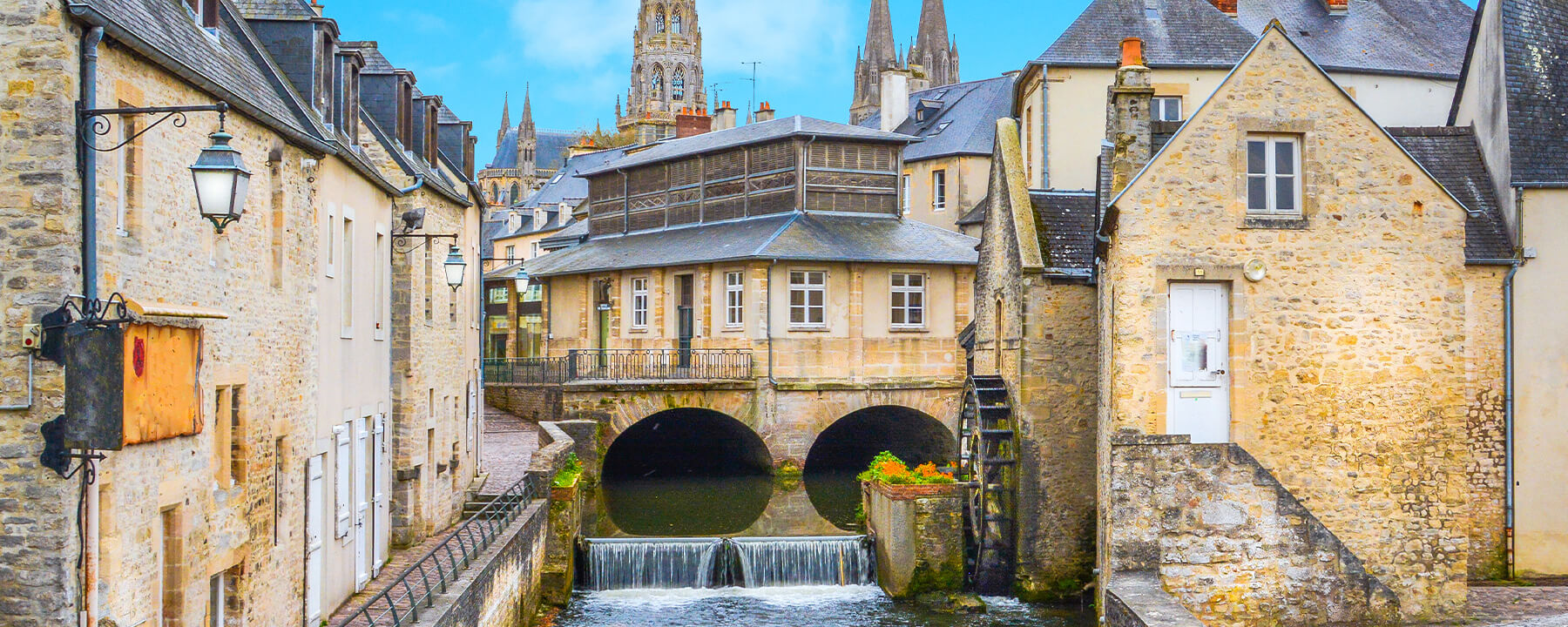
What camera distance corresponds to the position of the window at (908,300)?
33.8 m

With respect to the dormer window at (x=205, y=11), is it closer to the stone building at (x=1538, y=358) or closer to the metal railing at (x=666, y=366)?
the stone building at (x=1538, y=358)

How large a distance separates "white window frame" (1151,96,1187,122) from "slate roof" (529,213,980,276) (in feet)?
19.0

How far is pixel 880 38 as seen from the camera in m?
95.8

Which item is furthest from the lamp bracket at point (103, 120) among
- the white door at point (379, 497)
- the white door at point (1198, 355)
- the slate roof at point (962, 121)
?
the slate roof at point (962, 121)

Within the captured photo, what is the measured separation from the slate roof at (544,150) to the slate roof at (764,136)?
7515 cm

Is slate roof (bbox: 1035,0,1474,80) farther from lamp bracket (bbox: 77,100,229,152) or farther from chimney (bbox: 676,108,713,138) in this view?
chimney (bbox: 676,108,713,138)

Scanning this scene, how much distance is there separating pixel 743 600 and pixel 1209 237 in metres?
8.83

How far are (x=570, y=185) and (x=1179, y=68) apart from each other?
148 ft

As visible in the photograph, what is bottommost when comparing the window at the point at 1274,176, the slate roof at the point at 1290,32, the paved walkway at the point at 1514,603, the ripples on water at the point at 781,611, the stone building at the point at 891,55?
the ripples on water at the point at 781,611

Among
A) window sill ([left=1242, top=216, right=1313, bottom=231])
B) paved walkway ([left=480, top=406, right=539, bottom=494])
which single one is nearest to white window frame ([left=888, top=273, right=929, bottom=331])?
paved walkway ([left=480, top=406, right=539, bottom=494])

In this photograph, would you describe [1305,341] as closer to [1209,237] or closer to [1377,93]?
[1209,237]

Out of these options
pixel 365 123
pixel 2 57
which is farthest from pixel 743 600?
pixel 2 57

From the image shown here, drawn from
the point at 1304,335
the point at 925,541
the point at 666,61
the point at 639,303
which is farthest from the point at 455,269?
the point at 666,61

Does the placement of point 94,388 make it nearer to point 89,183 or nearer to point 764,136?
point 89,183
